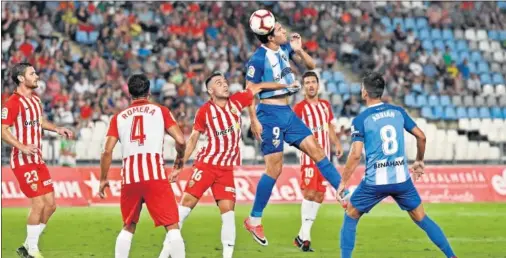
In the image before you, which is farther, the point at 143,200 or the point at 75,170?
the point at 75,170

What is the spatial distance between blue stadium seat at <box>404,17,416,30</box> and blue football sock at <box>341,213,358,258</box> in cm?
2391

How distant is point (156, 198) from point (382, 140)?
252 centimetres

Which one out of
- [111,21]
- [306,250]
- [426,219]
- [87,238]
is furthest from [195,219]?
[111,21]

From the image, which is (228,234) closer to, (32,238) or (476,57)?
(32,238)

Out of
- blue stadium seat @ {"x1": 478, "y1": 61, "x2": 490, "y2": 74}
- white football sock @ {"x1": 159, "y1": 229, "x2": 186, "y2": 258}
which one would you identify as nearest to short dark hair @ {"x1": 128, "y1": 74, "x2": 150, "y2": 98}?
white football sock @ {"x1": 159, "y1": 229, "x2": 186, "y2": 258}

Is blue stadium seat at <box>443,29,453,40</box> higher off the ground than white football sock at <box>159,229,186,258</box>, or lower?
higher

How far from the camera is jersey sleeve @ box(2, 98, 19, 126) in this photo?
13.0 m

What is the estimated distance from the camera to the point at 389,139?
11.3m

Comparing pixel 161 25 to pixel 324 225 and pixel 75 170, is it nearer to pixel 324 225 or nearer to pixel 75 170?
pixel 75 170

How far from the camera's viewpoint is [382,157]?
Result: 11.3 m

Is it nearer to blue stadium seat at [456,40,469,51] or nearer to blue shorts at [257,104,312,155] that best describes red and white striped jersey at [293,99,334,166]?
blue shorts at [257,104,312,155]

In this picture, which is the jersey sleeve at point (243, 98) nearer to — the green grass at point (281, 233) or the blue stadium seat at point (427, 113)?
the green grass at point (281, 233)

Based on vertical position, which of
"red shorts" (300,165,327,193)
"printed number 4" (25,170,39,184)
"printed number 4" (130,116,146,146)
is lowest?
"red shorts" (300,165,327,193)

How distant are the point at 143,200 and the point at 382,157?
2609mm
